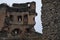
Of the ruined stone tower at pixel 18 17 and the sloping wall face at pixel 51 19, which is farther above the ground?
the sloping wall face at pixel 51 19

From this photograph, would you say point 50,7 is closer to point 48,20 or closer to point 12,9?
point 48,20

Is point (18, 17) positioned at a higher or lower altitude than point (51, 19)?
lower

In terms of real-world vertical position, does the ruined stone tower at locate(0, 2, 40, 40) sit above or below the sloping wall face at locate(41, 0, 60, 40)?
below

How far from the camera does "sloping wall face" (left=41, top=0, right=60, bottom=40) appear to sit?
19.5ft

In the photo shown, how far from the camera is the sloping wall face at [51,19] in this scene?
593cm

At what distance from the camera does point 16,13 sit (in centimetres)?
4253

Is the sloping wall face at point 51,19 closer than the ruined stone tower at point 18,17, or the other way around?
the sloping wall face at point 51,19

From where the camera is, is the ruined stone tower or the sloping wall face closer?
the sloping wall face

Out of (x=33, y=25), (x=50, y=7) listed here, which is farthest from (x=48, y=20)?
(x=33, y=25)

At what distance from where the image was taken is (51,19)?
6.10 metres

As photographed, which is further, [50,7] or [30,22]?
[30,22]

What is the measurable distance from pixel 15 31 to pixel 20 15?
2.79 metres

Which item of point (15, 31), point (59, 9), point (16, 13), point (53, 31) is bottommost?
point (15, 31)

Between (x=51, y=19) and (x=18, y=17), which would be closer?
(x=51, y=19)
